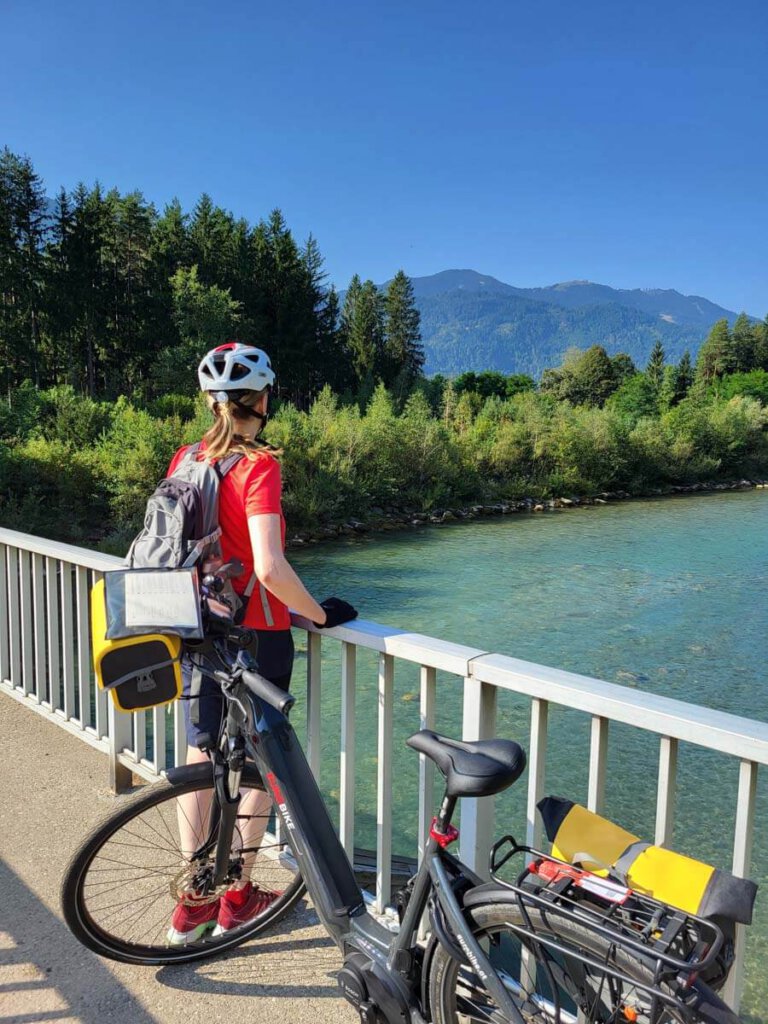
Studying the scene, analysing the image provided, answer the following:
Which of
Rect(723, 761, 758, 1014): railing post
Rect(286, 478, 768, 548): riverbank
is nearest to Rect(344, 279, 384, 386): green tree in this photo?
Rect(286, 478, 768, 548): riverbank

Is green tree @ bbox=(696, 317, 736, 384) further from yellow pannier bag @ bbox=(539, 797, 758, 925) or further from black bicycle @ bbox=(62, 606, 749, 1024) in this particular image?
yellow pannier bag @ bbox=(539, 797, 758, 925)

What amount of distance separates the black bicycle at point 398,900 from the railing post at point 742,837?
300 millimetres

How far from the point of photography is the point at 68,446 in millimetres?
18562

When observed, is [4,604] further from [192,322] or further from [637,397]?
[637,397]

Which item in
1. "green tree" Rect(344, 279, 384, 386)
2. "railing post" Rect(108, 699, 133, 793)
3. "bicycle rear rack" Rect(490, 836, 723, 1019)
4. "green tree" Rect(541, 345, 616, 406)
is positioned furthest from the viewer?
"green tree" Rect(541, 345, 616, 406)

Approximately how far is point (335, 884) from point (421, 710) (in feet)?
1.50

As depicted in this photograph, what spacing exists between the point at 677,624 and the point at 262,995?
36.4 feet

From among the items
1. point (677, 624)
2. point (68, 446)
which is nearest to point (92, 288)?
point (68, 446)

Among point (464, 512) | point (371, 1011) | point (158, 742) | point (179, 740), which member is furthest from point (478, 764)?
point (464, 512)

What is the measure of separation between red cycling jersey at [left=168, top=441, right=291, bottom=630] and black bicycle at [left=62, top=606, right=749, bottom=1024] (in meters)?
0.16

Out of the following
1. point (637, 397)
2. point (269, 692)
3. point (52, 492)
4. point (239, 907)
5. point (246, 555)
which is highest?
point (637, 397)

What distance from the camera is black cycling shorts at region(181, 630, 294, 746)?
2.12m

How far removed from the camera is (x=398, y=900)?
2.00 meters

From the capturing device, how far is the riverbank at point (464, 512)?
2039 cm
